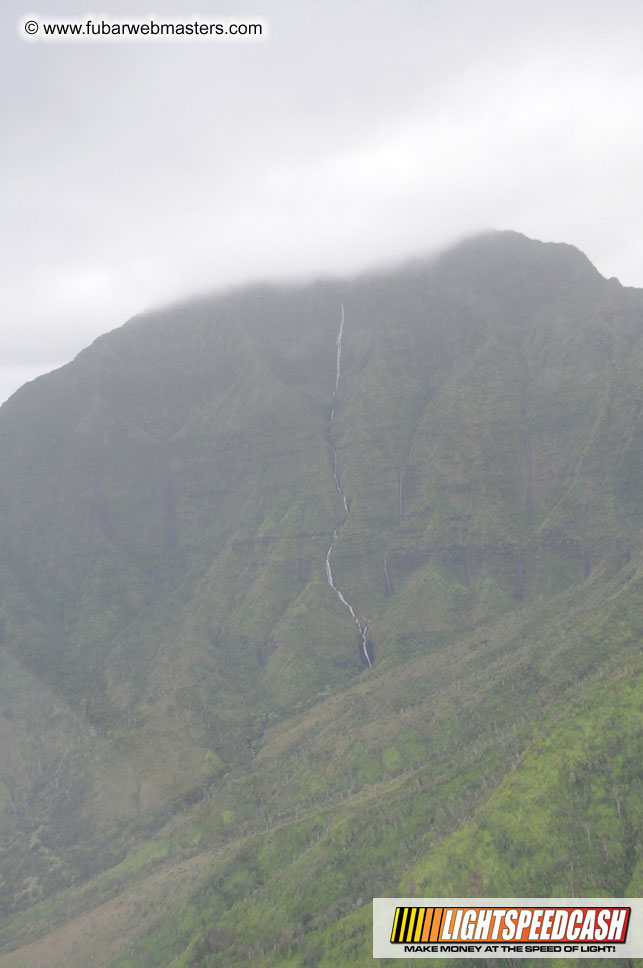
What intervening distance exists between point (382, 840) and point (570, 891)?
29317mm

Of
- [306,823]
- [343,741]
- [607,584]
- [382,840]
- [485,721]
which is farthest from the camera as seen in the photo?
[607,584]

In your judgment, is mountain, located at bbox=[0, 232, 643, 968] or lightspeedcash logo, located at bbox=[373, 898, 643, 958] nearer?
lightspeedcash logo, located at bbox=[373, 898, 643, 958]

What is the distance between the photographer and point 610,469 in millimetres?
189375

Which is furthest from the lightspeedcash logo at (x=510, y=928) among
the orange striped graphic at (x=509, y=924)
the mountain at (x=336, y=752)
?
the mountain at (x=336, y=752)

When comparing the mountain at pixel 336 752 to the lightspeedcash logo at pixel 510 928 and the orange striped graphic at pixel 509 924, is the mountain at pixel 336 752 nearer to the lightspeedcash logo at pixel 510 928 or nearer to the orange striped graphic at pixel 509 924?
the lightspeedcash logo at pixel 510 928

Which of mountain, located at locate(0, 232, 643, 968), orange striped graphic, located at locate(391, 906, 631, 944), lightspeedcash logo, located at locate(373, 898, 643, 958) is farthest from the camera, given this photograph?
mountain, located at locate(0, 232, 643, 968)

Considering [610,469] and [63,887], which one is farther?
[610,469]

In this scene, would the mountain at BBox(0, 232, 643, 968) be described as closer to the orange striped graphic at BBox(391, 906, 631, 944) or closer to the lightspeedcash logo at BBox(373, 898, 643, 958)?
the lightspeedcash logo at BBox(373, 898, 643, 958)

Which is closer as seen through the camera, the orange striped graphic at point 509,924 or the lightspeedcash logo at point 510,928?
the lightspeedcash logo at point 510,928

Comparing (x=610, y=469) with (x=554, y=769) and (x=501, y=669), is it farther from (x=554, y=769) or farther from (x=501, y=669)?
→ (x=554, y=769)

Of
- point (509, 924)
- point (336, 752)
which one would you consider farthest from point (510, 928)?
point (336, 752)

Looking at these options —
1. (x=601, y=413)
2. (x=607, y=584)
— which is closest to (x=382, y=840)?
(x=607, y=584)

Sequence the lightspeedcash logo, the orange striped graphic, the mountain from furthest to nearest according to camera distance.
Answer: the mountain → the orange striped graphic → the lightspeedcash logo

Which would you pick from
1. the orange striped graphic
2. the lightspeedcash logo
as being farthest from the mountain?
the orange striped graphic
